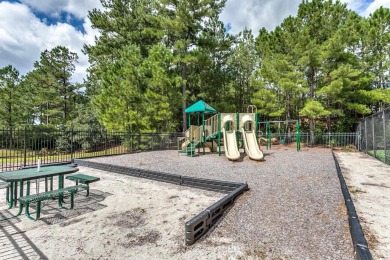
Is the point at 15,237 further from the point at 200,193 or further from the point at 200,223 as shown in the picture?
the point at 200,193

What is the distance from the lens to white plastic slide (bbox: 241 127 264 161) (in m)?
9.34

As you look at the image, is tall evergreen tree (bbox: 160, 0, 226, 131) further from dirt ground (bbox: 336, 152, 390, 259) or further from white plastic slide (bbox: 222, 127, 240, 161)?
dirt ground (bbox: 336, 152, 390, 259)

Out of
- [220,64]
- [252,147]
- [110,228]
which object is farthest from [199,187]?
[220,64]

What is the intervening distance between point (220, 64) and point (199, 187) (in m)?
20.6

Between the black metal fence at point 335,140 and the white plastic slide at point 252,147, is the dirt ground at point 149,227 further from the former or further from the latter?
the black metal fence at point 335,140

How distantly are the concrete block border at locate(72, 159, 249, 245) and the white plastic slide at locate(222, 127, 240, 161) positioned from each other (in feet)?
12.4

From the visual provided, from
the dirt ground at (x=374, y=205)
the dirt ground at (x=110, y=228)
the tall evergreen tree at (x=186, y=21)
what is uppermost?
the tall evergreen tree at (x=186, y=21)

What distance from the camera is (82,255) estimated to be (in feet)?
8.57

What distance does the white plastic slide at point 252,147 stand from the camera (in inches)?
368

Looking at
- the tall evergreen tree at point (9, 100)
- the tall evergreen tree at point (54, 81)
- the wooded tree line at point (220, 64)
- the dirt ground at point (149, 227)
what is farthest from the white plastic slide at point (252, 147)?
the tall evergreen tree at point (9, 100)

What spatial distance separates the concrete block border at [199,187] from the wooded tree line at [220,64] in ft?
24.0

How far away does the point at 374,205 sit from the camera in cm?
Answer: 406

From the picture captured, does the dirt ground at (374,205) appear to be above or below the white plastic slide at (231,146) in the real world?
below

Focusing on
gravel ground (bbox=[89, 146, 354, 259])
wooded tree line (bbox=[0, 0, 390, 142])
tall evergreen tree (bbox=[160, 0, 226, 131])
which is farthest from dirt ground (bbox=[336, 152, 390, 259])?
tall evergreen tree (bbox=[160, 0, 226, 131])
